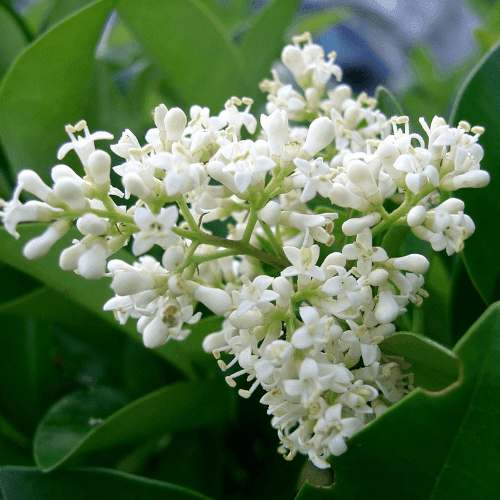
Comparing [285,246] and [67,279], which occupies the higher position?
[285,246]

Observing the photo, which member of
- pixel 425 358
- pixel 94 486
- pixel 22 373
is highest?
pixel 425 358

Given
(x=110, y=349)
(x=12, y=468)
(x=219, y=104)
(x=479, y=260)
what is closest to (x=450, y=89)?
(x=219, y=104)

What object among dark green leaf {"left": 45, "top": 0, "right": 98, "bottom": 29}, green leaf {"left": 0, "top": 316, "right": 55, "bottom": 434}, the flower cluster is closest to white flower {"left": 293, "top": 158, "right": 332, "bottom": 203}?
the flower cluster

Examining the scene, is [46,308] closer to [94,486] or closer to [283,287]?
[94,486]

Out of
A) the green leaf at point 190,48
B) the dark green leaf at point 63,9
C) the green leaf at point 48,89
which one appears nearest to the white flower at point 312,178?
the green leaf at point 48,89

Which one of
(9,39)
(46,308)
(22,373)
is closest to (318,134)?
(46,308)

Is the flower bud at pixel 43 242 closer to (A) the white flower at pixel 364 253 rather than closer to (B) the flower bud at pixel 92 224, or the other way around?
(B) the flower bud at pixel 92 224

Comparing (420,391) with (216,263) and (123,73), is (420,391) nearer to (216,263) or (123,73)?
(216,263)
